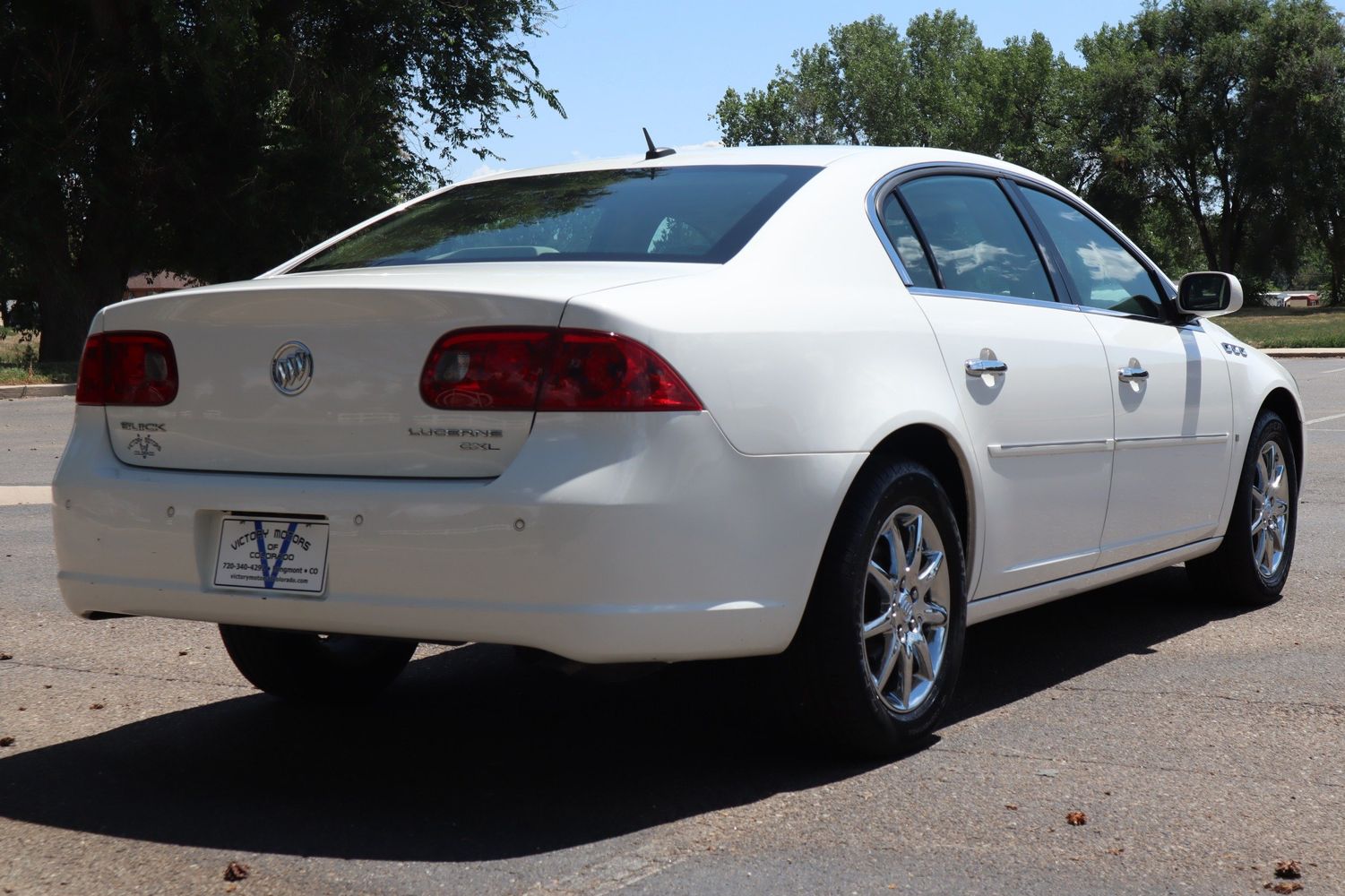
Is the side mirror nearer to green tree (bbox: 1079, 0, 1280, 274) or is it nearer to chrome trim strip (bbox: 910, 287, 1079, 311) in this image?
chrome trim strip (bbox: 910, 287, 1079, 311)

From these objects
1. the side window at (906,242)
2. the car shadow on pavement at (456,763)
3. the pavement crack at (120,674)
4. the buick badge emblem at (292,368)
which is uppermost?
the side window at (906,242)

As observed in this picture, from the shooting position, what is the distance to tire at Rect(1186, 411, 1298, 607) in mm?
6234

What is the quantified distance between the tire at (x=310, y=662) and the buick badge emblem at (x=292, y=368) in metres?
1.10

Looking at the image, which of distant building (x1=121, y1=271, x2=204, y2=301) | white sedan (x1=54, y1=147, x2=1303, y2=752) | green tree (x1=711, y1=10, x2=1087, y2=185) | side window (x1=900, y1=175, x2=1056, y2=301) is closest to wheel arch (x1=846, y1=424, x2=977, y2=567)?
white sedan (x1=54, y1=147, x2=1303, y2=752)

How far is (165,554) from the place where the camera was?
384 cm

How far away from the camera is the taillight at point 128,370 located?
398 cm

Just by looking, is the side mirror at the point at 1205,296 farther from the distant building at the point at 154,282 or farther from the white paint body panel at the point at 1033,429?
the distant building at the point at 154,282

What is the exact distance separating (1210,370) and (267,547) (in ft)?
12.2

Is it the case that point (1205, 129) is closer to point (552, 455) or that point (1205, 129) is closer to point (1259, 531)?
point (1259, 531)

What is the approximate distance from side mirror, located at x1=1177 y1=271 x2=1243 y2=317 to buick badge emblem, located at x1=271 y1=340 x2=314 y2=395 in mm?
3499

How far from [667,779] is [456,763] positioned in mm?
577

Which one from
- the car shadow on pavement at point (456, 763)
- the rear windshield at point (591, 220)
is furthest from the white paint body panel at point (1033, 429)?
the rear windshield at point (591, 220)

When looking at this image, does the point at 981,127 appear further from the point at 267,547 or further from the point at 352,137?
the point at 267,547

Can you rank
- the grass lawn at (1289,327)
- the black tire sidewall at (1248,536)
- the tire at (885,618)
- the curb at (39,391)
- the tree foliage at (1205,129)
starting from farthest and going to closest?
1. the tree foliage at (1205,129)
2. the grass lawn at (1289,327)
3. the curb at (39,391)
4. the black tire sidewall at (1248,536)
5. the tire at (885,618)
